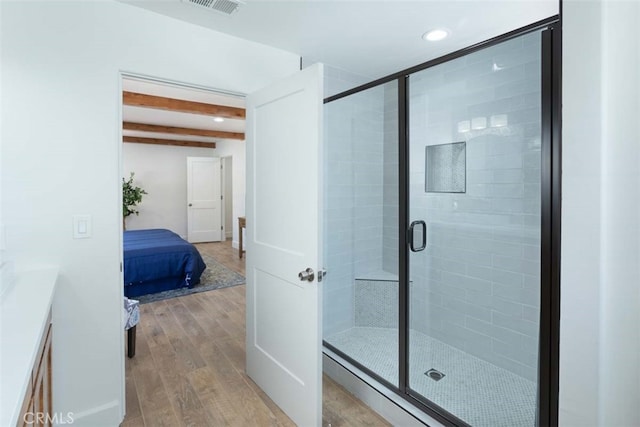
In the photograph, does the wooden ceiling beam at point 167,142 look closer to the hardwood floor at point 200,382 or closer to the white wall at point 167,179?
the white wall at point 167,179

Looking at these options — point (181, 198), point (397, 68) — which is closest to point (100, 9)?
point (397, 68)

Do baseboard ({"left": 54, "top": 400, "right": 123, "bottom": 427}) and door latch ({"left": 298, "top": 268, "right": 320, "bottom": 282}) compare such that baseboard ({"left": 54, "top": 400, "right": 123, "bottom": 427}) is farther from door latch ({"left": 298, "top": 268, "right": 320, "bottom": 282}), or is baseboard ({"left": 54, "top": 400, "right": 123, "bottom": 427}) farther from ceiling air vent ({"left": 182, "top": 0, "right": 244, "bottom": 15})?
ceiling air vent ({"left": 182, "top": 0, "right": 244, "bottom": 15})

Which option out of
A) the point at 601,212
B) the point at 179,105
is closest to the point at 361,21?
the point at 601,212

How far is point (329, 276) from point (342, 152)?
108 centimetres

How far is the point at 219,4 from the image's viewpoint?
1.88 metres

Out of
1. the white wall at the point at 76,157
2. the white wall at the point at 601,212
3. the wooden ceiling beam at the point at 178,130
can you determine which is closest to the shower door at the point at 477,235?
the white wall at the point at 601,212

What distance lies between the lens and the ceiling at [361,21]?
192cm

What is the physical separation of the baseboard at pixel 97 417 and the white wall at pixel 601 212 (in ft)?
6.93

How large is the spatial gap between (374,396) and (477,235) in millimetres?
1355

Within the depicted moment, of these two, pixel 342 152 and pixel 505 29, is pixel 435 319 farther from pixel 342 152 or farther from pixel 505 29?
pixel 505 29

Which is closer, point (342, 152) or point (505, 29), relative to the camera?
point (505, 29)

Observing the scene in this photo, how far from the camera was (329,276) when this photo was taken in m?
3.03

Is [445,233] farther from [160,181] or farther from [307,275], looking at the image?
[160,181]

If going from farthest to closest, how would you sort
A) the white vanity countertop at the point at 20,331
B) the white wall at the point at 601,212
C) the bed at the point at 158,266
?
the bed at the point at 158,266
the white wall at the point at 601,212
the white vanity countertop at the point at 20,331
